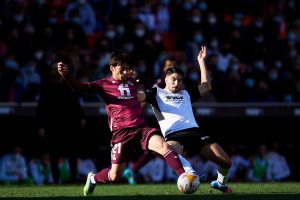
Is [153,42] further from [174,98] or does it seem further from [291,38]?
[174,98]

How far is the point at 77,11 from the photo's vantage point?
19.1 m

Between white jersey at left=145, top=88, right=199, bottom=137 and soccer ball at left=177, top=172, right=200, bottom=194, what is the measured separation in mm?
1369

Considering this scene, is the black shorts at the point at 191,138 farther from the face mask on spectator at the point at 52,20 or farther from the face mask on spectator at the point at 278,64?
the face mask on spectator at the point at 278,64

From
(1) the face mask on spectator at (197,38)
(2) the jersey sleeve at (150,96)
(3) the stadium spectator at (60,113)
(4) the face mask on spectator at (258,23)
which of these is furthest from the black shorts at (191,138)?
(4) the face mask on spectator at (258,23)

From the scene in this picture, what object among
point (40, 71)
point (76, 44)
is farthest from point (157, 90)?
point (76, 44)

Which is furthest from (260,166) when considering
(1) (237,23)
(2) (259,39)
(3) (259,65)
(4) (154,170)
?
(1) (237,23)

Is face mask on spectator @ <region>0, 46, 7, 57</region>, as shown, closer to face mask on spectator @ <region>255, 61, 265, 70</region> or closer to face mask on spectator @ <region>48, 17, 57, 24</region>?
face mask on spectator @ <region>48, 17, 57, 24</region>

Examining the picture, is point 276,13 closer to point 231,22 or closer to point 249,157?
point 231,22

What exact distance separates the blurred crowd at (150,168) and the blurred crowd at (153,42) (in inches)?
45.4

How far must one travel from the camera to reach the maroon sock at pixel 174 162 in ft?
32.7

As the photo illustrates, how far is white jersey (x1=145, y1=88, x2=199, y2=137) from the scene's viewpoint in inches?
431

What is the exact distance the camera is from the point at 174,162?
10016mm

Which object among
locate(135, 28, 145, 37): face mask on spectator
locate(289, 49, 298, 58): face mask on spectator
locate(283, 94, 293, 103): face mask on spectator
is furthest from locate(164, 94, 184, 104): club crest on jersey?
locate(289, 49, 298, 58): face mask on spectator

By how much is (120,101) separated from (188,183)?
167 centimetres
